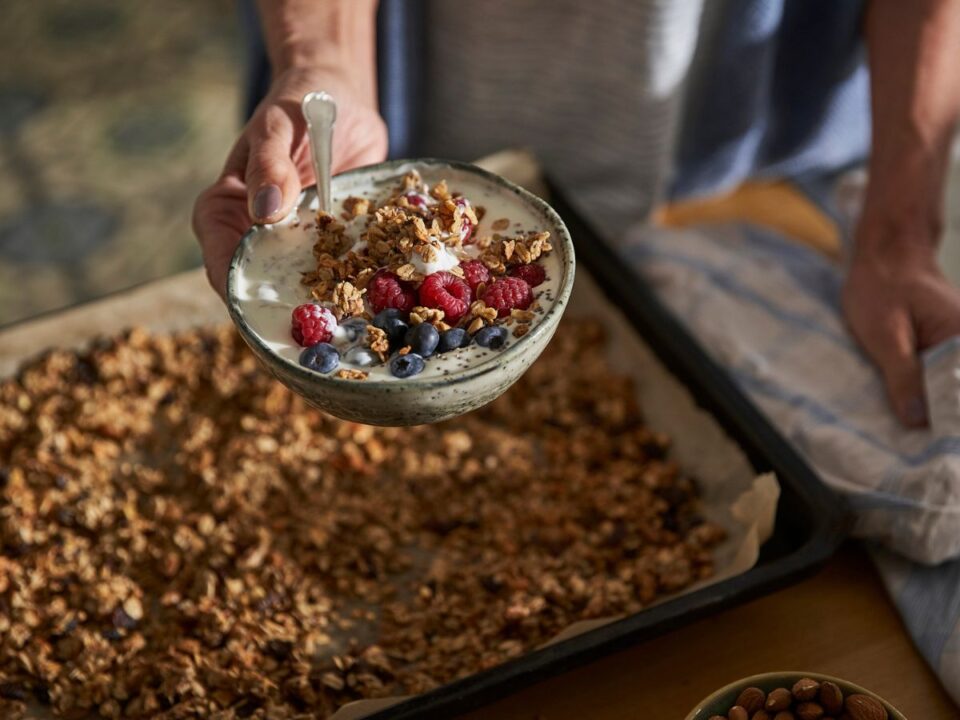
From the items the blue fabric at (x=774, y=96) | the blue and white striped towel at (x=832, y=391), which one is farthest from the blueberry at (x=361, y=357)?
the blue fabric at (x=774, y=96)

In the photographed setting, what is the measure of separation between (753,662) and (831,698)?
0.50 feet

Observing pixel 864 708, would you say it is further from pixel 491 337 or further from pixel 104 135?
pixel 104 135

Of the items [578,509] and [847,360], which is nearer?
[578,509]

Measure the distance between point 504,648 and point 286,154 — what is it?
0.49 meters

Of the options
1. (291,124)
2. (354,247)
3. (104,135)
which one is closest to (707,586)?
(354,247)

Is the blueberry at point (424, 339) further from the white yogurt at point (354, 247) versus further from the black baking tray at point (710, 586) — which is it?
the black baking tray at point (710, 586)

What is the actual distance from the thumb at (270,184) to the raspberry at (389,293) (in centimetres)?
11

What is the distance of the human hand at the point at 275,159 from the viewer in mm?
883

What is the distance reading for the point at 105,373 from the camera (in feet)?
4.02

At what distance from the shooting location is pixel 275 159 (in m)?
0.90

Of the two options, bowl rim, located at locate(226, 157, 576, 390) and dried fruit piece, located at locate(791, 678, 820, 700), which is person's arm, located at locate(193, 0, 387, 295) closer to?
bowl rim, located at locate(226, 157, 576, 390)

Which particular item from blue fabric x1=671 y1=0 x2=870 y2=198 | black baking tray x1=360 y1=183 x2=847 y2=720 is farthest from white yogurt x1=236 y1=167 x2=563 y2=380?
blue fabric x1=671 y1=0 x2=870 y2=198

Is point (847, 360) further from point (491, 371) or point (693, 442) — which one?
point (491, 371)

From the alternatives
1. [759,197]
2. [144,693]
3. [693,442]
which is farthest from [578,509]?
[759,197]
